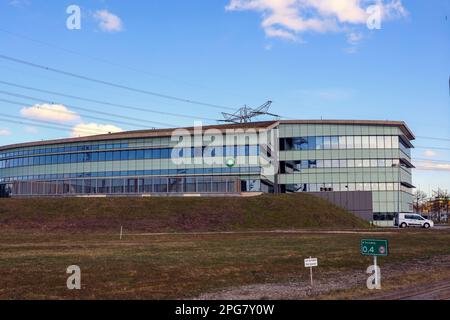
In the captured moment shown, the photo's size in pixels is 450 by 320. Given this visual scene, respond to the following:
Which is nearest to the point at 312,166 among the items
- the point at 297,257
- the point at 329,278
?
the point at 297,257

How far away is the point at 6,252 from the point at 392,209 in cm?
7403

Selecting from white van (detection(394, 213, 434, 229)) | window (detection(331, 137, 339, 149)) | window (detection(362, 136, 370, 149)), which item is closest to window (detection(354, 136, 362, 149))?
window (detection(362, 136, 370, 149))

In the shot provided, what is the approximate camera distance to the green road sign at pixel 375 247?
16.0 metres

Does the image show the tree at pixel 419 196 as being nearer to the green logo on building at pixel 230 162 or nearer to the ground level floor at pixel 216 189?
the ground level floor at pixel 216 189

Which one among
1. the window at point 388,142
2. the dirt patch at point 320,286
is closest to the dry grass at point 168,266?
the dirt patch at point 320,286

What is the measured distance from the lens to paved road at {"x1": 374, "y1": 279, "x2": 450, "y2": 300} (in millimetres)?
14239

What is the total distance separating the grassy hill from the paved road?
1541 inches

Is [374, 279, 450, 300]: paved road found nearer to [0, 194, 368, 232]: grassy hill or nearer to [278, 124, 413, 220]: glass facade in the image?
[0, 194, 368, 232]: grassy hill

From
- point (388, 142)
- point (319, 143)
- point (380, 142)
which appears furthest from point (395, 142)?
point (319, 143)

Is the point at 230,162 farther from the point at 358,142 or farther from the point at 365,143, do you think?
the point at 365,143

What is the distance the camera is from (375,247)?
1636 cm

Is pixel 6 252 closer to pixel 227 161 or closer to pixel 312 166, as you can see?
pixel 227 161

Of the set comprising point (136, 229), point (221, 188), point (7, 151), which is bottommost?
point (136, 229)
